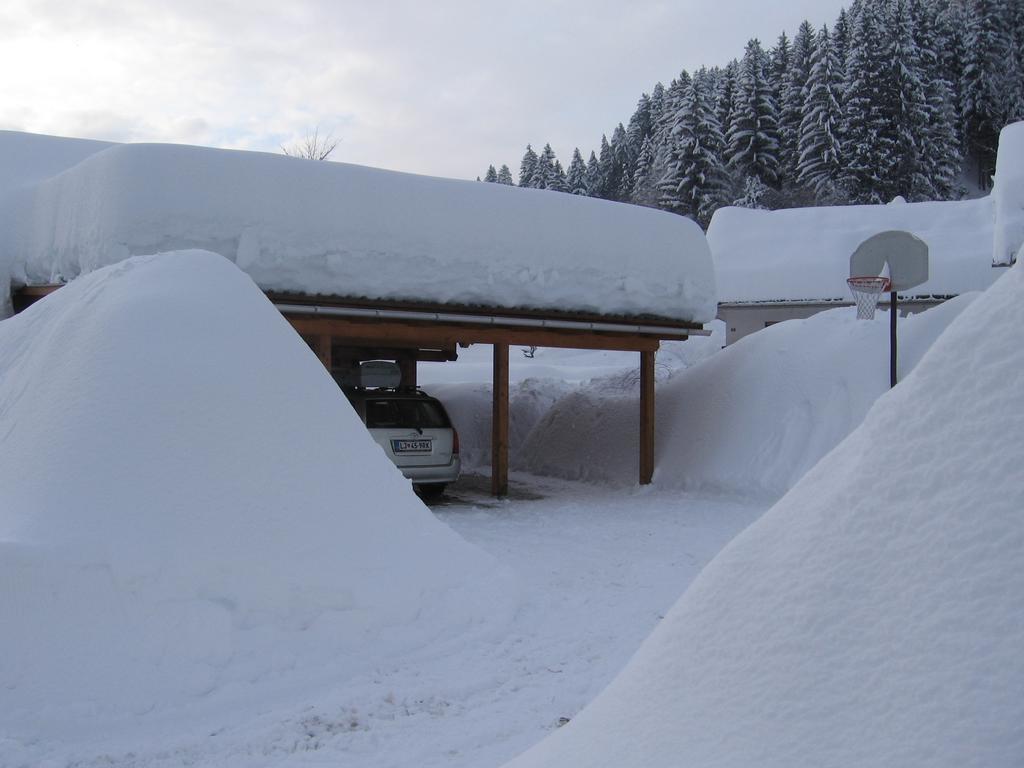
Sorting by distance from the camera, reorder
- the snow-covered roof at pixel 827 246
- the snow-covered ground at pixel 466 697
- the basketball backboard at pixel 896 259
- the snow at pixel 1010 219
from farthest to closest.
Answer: the snow-covered roof at pixel 827 246, the snow at pixel 1010 219, the basketball backboard at pixel 896 259, the snow-covered ground at pixel 466 697

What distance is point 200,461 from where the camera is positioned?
214 inches

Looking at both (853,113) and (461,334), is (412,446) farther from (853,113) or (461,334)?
(853,113)

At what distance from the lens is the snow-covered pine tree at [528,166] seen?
218 ft

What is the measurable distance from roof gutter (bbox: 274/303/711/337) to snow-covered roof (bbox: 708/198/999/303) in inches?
611

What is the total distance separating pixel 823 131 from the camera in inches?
1935

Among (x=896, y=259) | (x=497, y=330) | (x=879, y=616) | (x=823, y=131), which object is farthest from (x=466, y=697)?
(x=823, y=131)

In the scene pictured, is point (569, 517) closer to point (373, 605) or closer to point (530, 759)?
point (373, 605)

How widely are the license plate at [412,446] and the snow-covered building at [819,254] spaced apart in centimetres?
1642

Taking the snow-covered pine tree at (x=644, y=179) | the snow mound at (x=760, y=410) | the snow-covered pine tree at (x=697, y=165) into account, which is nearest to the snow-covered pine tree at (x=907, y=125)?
the snow-covered pine tree at (x=697, y=165)

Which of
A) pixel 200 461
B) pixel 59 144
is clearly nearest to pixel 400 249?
pixel 200 461

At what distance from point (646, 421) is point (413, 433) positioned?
136 inches

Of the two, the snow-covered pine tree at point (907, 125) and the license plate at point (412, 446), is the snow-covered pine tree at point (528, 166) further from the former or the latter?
the license plate at point (412, 446)

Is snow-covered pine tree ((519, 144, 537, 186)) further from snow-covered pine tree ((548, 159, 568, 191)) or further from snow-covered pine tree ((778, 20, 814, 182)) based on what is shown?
snow-covered pine tree ((778, 20, 814, 182))

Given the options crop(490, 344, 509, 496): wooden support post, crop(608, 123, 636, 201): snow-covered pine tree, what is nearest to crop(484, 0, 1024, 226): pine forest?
crop(608, 123, 636, 201): snow-covered pine tree
